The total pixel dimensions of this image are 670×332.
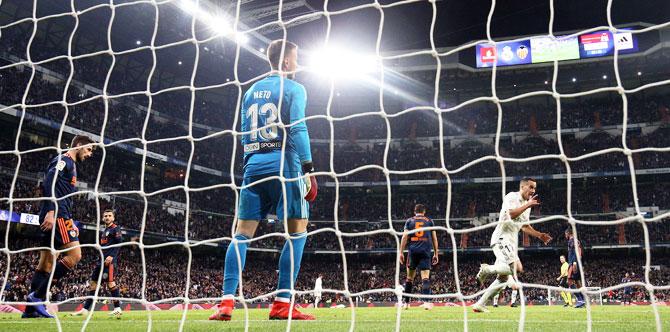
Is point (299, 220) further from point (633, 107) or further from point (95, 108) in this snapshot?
point (633, 107)

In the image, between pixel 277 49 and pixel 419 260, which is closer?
pixel 277 49

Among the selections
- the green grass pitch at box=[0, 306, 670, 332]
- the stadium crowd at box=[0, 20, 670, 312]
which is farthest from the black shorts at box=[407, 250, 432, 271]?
the stadium crowd at box=[0, 20, 670, 312]

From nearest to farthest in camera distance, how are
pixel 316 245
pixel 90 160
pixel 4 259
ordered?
1. pixel 4 259
2. pixel 90 160
3. pixel 316 245

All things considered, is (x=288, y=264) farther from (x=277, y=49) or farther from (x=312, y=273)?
(x=312, y=273)

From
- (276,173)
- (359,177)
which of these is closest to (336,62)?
(276,173)

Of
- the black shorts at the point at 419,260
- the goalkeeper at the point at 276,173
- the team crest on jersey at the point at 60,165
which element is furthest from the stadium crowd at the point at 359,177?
the goalkeeper at the point at 276,173

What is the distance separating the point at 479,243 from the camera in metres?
31.6

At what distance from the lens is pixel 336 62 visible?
683cm

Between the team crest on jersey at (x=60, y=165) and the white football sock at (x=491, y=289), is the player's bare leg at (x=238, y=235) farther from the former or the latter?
the white football sock at (x=491, y=289)

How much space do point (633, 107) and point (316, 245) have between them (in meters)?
21.7

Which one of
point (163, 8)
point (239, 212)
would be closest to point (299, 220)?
point (239, 212)

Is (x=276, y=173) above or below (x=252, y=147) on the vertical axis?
below

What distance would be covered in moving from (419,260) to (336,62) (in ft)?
13.6

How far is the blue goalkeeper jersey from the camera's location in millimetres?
4172
